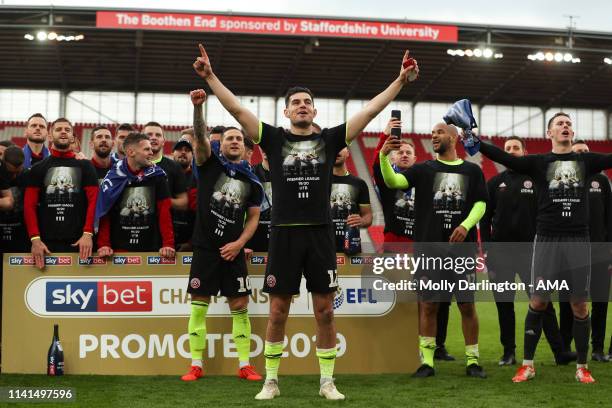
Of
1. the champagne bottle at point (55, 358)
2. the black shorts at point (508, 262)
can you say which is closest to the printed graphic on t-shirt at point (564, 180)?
the black shorts at point (508, 262)

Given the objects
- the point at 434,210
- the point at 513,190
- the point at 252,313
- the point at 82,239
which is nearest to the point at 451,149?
the point at 434,210

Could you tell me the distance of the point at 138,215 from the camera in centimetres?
658

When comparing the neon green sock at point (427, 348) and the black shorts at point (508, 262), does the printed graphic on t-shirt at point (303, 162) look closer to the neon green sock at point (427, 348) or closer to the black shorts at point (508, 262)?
the neon green sock at point (427, 348)

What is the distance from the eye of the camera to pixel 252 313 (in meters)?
6.69

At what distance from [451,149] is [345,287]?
152 cm

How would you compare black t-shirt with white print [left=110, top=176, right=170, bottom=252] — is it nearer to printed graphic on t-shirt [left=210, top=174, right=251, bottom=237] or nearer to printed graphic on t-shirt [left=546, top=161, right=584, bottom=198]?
printed graphic on t-shirt [left=210, top=174, right=251, bottom=237]

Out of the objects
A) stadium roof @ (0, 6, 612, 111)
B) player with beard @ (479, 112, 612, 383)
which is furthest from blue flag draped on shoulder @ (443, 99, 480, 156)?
stadium roof @ (0, 6, 612, 111)

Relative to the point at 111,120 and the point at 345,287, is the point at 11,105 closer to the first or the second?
the point at 111,120

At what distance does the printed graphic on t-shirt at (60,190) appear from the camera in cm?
653

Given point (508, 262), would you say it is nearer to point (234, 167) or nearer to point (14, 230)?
point (234, 167)

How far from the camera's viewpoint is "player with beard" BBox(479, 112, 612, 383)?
600 cm

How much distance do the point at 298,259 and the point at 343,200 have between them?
1.98 metres

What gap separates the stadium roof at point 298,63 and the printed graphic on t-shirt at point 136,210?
51.4ft

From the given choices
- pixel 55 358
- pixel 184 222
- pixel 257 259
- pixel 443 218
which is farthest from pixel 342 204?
pixel 55 358
